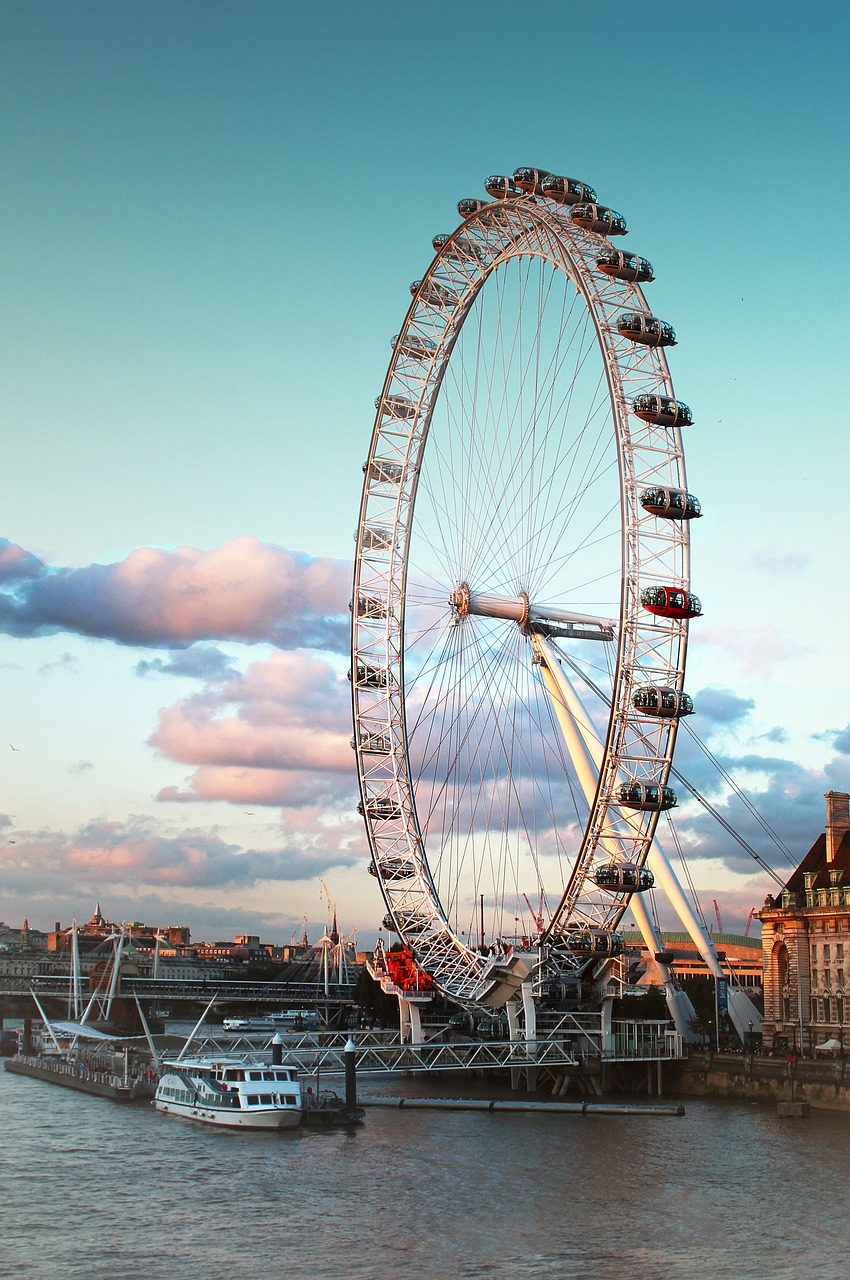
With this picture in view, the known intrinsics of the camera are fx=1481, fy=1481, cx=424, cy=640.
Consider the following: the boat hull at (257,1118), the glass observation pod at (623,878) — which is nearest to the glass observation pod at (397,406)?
the glass observation pod at (623,878)

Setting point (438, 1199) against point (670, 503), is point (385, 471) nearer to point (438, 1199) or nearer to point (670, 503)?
point (670, 503)

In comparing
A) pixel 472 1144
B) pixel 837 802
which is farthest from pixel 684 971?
pixel 472 1144

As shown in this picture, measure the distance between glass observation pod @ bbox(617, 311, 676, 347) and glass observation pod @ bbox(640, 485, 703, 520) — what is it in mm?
6648

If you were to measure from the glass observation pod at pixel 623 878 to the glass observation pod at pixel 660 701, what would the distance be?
258 inches

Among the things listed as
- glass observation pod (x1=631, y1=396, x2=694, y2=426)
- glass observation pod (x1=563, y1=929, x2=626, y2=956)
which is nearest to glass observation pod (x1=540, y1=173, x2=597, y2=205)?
glass observation pod (x1=631, y1=396, x2=694, y2=426)

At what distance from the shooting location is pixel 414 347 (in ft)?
256

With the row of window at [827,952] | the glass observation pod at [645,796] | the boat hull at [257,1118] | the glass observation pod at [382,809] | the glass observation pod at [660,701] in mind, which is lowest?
the boat hull at [257,1118]

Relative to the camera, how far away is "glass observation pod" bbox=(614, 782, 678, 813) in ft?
202

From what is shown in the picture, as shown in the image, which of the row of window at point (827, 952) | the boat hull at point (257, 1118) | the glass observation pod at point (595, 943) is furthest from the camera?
the row of window at point (827, 952)

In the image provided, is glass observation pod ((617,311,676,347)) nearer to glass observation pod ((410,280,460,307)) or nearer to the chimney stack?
glass observation pod ((410,280,460,307))

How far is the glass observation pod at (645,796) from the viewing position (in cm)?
6147

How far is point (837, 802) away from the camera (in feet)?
259

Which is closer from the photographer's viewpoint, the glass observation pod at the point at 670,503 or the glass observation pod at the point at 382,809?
the glass observation pod at the point at 670,503

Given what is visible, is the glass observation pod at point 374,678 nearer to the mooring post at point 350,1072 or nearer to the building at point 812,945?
the building at point 812,945
